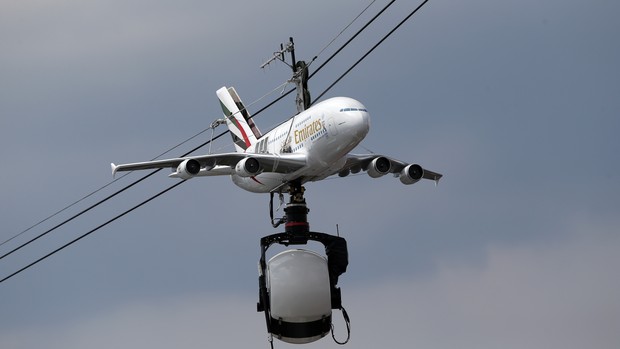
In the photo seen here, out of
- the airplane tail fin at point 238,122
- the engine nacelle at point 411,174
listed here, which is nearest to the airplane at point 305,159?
the engine nacelle at point 411,174

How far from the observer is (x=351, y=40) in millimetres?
54219

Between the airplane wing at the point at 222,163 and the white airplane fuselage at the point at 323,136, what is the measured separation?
50cm

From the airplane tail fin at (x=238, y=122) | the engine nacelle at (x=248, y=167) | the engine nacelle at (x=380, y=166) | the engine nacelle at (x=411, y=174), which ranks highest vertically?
the airplane tail fin at (x=238, y=122)

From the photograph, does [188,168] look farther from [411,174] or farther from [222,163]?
[411,174]

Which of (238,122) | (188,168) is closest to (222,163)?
(188,168)

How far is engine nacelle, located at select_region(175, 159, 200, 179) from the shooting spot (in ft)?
208

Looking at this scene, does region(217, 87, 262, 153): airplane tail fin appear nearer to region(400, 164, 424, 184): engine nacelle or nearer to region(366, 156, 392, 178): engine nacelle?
region(366, 156, 392, 178): engine nacelle

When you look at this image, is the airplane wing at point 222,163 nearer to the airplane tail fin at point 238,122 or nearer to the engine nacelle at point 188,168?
the engine nacelle at point 188,168

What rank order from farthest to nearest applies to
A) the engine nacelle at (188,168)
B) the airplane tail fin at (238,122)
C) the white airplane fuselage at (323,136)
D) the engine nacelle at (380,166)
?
the airplane tail fin at (238,122)
the engine nacelle at (380,166)
the engine nacelle at (188,168)
the white airplane fuselage at (323,136)

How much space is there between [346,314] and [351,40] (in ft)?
38.8

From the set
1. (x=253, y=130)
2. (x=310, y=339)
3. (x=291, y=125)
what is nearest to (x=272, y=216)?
(x=291, y=125)

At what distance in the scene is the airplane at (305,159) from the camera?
61562 millimetres

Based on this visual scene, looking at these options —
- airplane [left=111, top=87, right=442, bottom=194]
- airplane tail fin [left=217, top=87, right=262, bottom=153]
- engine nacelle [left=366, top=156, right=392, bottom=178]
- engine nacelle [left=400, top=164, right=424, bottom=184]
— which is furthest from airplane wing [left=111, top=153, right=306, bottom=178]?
airplane tail fin [left=217, top=87, right=262, bottom=153]

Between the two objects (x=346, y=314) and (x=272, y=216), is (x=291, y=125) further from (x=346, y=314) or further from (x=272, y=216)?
(x=346, y=314)
